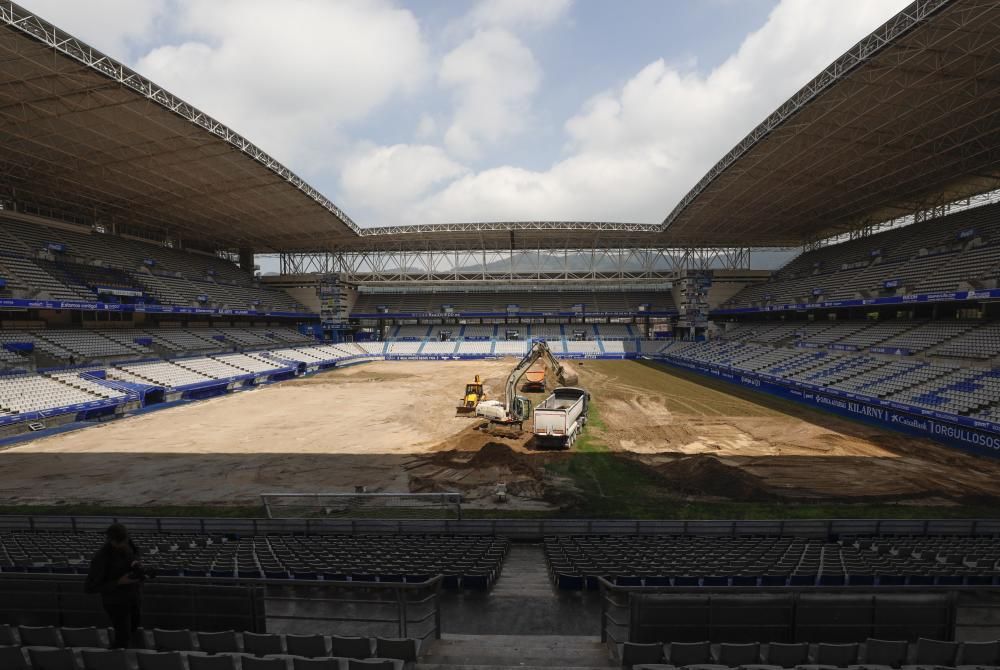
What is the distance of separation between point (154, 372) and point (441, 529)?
3424cm

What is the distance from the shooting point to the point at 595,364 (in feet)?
167

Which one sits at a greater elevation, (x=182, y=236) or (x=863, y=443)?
(x=182, y=236)

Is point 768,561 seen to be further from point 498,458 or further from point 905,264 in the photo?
point 905,264

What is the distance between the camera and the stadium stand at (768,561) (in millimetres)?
7148

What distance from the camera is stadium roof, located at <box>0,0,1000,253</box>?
1880cm

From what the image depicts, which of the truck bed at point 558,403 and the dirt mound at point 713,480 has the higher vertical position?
the truck bed at point 558,403

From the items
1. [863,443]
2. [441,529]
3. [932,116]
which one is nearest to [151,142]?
[441,529]

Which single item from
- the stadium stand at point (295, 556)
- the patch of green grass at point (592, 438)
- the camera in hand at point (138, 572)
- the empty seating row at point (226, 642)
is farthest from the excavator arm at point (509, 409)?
the camera in hand at point (138, 572)

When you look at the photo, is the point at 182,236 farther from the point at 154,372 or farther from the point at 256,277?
the point at 154,372

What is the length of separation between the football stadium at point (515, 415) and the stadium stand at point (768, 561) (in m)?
0.09

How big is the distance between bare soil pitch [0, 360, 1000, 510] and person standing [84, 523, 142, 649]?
10.6 meters

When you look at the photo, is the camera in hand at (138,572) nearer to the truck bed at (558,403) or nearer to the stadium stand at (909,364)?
the truck bed at (558,403)

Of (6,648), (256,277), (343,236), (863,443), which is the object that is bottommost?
(863,443)

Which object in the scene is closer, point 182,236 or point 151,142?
point 151,142
